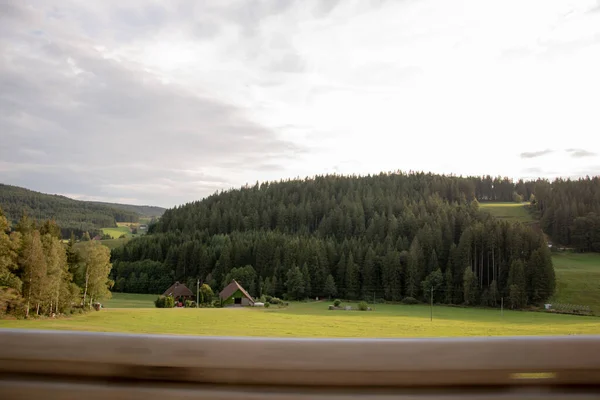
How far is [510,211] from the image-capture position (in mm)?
134875

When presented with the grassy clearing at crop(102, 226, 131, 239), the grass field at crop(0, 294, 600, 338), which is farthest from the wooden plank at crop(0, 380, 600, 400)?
the grassy clearing at crop(102, 226, 131, 239)

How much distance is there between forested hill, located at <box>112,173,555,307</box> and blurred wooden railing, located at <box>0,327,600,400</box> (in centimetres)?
7185

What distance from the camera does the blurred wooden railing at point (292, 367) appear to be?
5.91 ft

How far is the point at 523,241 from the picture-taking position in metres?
77.0

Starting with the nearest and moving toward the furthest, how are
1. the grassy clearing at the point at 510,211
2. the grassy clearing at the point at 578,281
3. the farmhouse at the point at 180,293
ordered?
1. the grassy clearing at the point at 578,281
2. the farmhouse at the point at 180,293
3. the grassy clearing at the point at 510,211

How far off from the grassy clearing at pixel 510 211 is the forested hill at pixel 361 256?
2304 cm

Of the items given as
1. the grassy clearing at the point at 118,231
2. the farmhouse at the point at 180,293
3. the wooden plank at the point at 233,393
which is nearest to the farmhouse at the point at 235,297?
the farmhouse at the point at 180,293

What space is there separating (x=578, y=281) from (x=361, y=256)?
3476 centimetres

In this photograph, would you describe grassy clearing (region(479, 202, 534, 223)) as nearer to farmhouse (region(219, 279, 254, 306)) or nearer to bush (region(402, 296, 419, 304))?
bush (region(402, 296, 419, 304))

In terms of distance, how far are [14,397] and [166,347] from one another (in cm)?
71

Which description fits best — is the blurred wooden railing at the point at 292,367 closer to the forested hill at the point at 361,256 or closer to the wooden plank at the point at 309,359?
the wooden plank at the point at 309,359

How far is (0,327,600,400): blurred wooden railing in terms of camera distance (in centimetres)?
180

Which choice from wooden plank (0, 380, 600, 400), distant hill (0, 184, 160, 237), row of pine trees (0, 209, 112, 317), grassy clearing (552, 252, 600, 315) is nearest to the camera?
wooden plank (0, 380, 600, 400)

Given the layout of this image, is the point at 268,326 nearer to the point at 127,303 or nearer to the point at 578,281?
the point at 127,303
